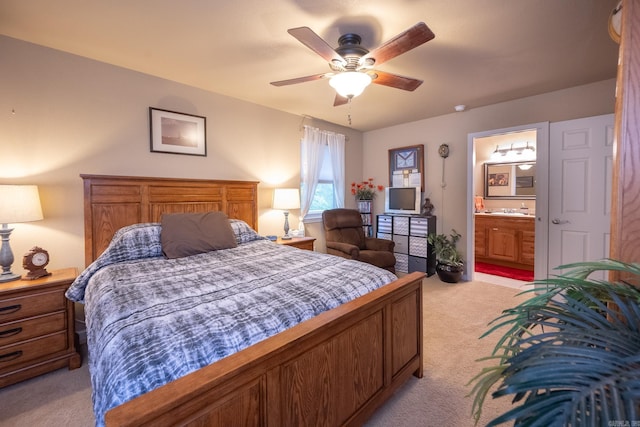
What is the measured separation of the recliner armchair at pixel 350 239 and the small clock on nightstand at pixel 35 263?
2915 mm

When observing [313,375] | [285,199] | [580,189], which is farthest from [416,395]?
[580,189]

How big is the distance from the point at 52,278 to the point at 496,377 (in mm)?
2825

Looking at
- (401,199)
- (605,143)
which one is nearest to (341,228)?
(401,199)

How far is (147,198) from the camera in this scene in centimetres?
276

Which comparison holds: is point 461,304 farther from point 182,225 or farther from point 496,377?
point 182,225

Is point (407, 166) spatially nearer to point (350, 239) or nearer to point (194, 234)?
point (350, 239)

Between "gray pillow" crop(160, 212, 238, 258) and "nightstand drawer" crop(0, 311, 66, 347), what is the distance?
2.70 feet

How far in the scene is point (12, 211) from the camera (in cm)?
190

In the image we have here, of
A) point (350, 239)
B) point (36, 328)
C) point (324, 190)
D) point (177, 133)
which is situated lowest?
point (36, 328)

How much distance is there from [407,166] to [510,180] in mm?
2099

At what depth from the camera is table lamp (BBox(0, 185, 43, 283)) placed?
1881mm

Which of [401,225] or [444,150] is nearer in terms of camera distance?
[444,150]

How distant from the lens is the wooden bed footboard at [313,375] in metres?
0.85

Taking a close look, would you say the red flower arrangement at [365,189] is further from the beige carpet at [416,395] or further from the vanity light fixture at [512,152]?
the beige carpet at [416,395]
